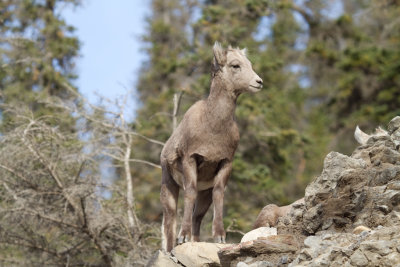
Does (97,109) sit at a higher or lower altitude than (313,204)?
higher

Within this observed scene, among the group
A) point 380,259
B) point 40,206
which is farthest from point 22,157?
point 380,259

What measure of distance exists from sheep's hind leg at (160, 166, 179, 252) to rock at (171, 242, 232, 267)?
2.69 ft

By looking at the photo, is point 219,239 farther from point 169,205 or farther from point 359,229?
point 359,229

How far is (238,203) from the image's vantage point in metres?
19.2

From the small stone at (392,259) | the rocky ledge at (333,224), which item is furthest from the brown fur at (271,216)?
the small stone at (392,259)

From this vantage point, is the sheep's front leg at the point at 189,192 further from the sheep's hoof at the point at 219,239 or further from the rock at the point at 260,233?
the rock at the point at 260,233

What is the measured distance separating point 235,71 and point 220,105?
49cm

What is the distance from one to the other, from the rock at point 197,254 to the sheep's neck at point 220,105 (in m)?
1.50

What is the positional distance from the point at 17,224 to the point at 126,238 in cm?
207

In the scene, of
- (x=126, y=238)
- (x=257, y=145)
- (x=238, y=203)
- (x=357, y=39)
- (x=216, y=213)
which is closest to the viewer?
(x=216, y=213)

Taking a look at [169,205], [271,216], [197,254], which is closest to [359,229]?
[271,216]

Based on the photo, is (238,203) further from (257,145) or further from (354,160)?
(354,160)

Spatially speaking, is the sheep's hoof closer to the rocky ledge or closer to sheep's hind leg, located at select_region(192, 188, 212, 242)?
the rocky ledge

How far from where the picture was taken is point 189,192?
929cm
